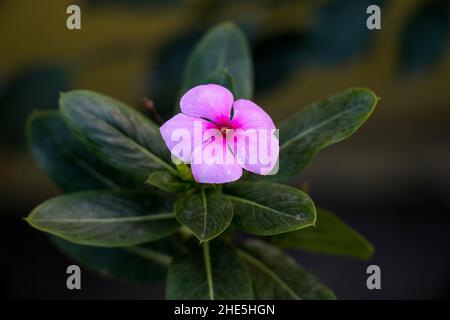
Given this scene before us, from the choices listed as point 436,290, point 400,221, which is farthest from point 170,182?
point 400,221

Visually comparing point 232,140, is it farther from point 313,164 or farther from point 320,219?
point 313,164

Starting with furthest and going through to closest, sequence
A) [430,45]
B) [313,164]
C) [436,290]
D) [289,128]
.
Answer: [313,164] → [436,290] → [430,45] → [289,128]

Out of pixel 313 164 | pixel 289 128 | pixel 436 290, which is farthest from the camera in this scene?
pixel 313 164

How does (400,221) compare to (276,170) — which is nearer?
(276,170)

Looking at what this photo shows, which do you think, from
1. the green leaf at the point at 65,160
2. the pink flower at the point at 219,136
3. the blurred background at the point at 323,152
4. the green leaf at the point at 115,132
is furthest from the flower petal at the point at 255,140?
the blurred background at the point at 323,152

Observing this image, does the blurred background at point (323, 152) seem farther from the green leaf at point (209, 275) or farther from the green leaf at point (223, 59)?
the green leaf at point (209, 275)

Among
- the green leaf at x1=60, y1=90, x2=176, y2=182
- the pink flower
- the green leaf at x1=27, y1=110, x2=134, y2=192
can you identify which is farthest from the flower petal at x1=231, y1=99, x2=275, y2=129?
the green leaf at x1=27, y1=110, x2=134, y2=192
